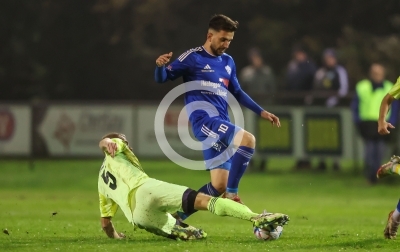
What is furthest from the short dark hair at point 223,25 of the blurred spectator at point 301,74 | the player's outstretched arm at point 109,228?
the blurred spectator at point 301,74

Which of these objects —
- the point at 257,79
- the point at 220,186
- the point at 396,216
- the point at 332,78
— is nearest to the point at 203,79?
the point at 220,186

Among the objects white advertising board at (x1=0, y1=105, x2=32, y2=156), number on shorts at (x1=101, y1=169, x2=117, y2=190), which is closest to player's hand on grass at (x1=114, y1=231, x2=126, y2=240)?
number on shorts at (x1=101, y1=169, x2=117, y2=190)

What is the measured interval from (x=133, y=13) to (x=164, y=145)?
9.42 meters

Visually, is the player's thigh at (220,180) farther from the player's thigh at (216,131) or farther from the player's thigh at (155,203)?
the player's thigh at (155,203)

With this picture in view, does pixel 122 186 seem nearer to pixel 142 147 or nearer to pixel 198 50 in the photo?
pixel 198 50

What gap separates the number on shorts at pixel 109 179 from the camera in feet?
29.6

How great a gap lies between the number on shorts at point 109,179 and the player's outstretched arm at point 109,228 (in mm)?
391

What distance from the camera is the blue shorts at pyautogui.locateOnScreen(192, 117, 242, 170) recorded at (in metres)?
9.66

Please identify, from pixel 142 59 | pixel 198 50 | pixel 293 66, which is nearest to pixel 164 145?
pixel 293 66

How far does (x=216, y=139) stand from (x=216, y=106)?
47 cm

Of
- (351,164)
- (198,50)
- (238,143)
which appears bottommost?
(351,164)

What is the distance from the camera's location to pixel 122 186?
8938 mm

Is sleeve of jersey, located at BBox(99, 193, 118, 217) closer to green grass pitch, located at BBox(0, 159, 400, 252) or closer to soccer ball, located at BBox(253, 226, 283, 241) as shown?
green grass pitch, located at BBox(0, 159, 400, 252)

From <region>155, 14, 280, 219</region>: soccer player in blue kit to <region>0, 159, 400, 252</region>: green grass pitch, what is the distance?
0.67m
